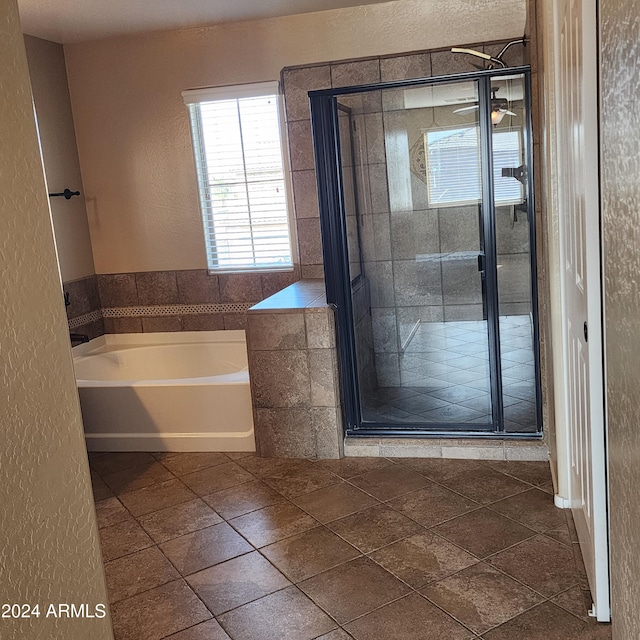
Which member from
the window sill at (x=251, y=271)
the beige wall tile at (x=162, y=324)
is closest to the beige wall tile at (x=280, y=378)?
the window sill at (x=251, y=271)

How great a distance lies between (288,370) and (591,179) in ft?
6.61

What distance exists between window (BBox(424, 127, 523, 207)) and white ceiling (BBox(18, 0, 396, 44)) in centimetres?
140

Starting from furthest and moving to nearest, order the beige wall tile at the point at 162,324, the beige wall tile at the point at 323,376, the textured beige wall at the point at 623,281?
the beige wall tile at the point at 162,324
the beige wall tile at the point at 323,376
the textured beige wall at the point at 623,281

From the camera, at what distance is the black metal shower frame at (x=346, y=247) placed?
3.12m

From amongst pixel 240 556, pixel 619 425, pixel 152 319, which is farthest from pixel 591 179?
pixel 152 319

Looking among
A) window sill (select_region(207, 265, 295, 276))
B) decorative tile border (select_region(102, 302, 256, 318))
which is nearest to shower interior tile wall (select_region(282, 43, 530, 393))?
window sill (select_region(207, 265, 295, 276))

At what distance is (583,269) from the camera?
2010 millimetres

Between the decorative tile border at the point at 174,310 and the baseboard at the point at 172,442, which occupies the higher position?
the decorative tile border at the point at 174,310

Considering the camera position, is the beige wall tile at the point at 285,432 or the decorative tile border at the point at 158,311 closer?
the beige wall tile at the point at 285,432

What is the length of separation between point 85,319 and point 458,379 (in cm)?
272

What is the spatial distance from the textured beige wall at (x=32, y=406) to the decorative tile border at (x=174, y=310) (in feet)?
11.9

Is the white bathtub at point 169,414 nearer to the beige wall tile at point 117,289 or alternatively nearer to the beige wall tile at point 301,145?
the beige wall tile at point 117,289

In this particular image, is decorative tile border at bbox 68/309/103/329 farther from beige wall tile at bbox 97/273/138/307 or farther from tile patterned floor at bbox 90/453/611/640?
tile patterned floor at bbox 90/453/611/640

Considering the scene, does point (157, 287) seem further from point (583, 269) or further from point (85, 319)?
point (583, 269)
